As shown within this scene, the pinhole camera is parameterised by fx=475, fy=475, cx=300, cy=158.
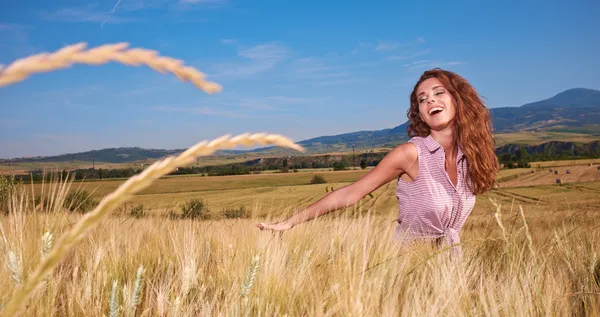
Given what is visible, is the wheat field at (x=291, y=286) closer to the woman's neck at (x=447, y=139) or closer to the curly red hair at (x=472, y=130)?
the curly red hair at (x=472, y=130)

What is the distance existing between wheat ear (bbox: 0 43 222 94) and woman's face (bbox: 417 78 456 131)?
3.42 metres

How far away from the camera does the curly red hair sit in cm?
378

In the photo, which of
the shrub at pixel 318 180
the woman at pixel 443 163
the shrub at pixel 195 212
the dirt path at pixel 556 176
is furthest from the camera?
the shrub at pixel 318 180

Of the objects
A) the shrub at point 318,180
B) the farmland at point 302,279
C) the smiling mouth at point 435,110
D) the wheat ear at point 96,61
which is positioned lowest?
the shrub at point 318,180

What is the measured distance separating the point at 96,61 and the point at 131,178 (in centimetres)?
14

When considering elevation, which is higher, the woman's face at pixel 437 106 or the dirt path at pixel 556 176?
the woman's face at pixel 437 106

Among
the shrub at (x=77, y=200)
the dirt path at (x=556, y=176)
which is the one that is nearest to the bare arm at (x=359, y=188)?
the shrub at (x=77, y=200)

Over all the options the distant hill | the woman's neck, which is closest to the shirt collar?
the woman's neck

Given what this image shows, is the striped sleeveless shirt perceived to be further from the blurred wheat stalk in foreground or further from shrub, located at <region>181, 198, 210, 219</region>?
the blurred wheat stalk in foreground

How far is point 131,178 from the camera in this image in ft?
1.78

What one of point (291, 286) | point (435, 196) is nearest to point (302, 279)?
point (291, 286)

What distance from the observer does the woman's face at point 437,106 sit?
3.80 metres

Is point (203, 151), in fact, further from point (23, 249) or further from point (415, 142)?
point (415, 142)

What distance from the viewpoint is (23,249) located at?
1994mm
